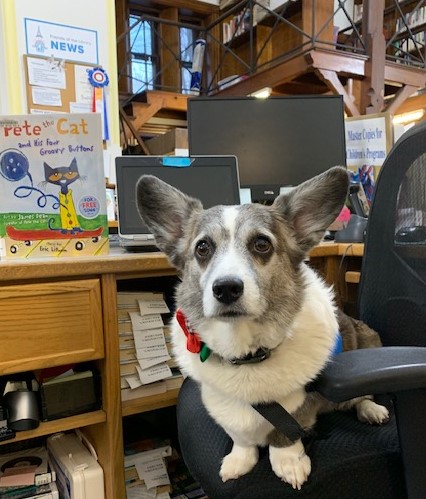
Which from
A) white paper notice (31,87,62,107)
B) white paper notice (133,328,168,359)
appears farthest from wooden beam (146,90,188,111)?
white paper notice (133,328,168,359)

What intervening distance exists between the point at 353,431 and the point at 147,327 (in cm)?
60

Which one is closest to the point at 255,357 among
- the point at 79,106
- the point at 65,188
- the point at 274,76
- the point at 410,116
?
the point at 65,188

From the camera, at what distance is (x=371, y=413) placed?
2.90 ft

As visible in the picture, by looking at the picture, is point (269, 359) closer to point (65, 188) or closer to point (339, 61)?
point (65, 188)

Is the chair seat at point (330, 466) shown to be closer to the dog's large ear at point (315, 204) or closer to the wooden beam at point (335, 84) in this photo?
the dog's large ear at point (315, 204)

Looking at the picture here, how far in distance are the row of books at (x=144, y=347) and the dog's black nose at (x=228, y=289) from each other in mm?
464

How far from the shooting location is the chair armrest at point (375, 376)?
606 mm

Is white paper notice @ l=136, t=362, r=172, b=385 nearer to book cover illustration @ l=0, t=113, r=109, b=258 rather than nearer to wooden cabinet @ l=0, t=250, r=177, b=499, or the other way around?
wooden cabinet @ l=0, t=250, r=177, b=499

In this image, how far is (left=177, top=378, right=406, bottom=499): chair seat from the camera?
698mm

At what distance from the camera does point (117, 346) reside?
1.05 m

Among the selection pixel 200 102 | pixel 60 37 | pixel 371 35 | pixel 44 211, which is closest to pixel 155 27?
pixel 371 35

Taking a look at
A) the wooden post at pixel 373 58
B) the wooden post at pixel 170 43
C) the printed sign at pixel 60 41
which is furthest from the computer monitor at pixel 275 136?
the wooden post at pixel 170 43

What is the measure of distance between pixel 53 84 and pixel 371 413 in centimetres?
265

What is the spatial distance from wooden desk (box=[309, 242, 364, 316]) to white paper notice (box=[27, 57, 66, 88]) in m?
2.11
